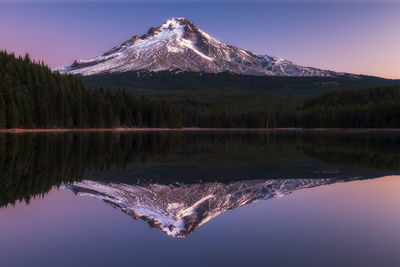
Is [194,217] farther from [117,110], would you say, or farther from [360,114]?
[360,114]

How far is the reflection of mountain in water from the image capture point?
12.0 m

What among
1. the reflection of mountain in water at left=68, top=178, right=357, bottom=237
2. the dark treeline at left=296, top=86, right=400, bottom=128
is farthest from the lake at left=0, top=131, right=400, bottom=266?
the dark treeline at left=296, top=86, right=400, bottom=128

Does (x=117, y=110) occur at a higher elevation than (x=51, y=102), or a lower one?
lower

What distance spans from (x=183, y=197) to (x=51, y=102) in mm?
75335

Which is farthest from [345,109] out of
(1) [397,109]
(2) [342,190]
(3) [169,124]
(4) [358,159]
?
(2) [342,190]

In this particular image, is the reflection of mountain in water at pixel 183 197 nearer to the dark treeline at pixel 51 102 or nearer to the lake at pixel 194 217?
the lake at pixel 194 217

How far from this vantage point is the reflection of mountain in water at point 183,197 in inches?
472

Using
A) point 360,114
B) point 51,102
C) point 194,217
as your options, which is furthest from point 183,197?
point 360,114

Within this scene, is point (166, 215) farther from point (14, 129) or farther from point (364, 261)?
point (14, 129)

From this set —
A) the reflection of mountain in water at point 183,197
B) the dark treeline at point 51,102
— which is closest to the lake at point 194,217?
the reflection of mountain in water at point 183,197

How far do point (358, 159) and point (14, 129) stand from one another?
199 feet

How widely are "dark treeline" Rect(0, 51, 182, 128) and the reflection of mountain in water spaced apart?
2471 inches

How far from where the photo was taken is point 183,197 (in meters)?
15.4

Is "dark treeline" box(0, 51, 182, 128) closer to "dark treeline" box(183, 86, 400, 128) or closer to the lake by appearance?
"dark treeline" box(183, 86, 400, 128)
